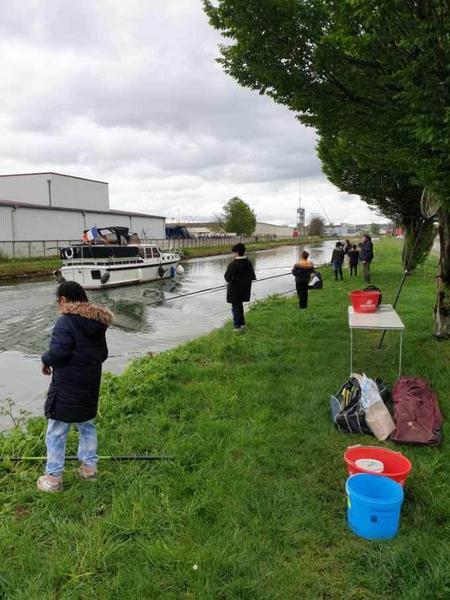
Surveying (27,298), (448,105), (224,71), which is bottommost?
(27,298)

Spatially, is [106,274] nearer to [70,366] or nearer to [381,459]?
[70,366]

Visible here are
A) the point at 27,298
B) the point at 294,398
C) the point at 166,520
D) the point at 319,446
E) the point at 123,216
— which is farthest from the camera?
the point at 123,216

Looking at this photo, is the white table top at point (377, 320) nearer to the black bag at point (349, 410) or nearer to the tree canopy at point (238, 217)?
the black bag at point (349, 410)

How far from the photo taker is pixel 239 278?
9.34 m

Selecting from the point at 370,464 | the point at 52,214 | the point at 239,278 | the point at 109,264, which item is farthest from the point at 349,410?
the point at 52,214

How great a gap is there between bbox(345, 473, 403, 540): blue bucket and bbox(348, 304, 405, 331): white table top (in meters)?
2.68

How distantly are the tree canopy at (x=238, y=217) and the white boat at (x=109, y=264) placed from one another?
2484 inches

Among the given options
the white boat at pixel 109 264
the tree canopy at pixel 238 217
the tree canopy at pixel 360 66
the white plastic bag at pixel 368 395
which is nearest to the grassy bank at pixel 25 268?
the white boat at pixel 109 264

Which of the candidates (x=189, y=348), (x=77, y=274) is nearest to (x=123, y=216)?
(x=77, y=274)

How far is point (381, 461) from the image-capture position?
12.1ft

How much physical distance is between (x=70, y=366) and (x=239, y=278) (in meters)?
5.99

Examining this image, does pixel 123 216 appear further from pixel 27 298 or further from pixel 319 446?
pixel 319 446

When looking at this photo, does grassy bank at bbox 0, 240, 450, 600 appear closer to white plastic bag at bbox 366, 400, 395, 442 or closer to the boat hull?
white plastic bag at bbox 366, 400, 395, 442

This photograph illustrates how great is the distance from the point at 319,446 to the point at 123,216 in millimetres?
51376
